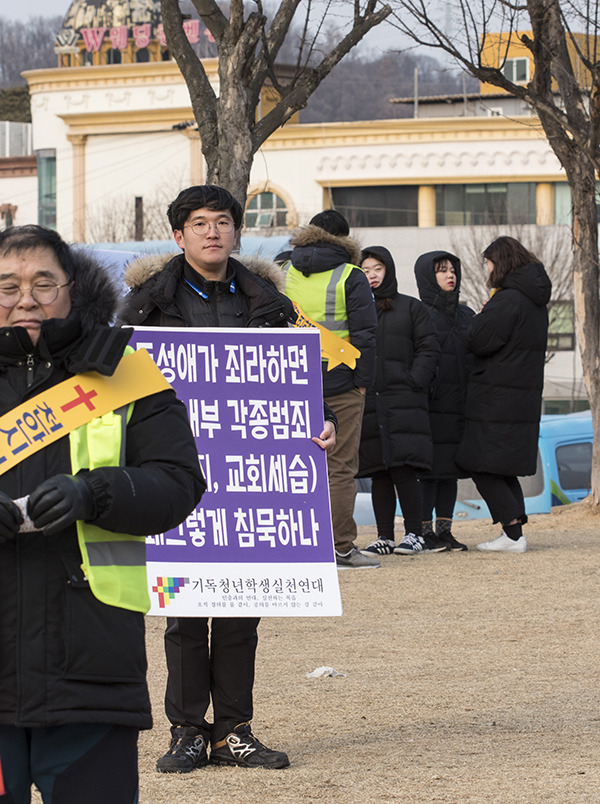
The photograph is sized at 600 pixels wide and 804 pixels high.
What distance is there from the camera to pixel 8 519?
2428 mm

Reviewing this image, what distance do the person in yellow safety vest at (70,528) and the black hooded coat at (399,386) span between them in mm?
→ 6217

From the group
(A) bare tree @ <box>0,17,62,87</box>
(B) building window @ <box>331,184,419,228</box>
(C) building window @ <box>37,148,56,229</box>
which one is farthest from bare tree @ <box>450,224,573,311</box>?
(A) bare tree @ <box>0,17,62,87</box>

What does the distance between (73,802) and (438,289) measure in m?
7.20

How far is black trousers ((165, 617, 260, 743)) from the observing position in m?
A: 4.31

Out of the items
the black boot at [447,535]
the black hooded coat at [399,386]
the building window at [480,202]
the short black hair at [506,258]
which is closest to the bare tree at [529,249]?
the building window at [480,202]

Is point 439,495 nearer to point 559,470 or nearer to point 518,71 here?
point 559,470

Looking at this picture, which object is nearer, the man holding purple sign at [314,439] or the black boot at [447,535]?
the man holding purple sign at [314,439]

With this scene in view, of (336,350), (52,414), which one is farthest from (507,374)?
(52,414)

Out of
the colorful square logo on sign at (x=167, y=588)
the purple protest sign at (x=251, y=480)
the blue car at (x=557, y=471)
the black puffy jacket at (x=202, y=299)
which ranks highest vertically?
the black puffy jacket at (x=202, y=299)

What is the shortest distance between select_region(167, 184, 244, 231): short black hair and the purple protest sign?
1.38 ft

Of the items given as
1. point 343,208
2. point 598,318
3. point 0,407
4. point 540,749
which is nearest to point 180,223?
point 0,407

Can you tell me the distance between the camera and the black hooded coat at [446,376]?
30.5ft

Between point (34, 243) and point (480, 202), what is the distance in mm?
42537

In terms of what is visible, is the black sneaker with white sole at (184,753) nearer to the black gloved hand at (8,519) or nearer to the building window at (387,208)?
the black gloved hand at (8,519)
